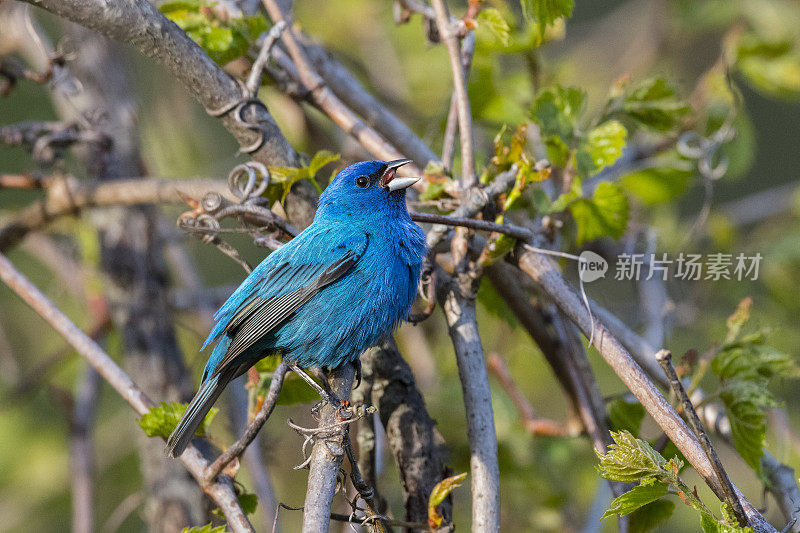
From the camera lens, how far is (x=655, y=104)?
315 centimetres

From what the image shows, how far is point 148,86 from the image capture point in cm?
654

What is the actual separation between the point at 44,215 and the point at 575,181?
272 centimetres

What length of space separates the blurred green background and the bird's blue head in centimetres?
54

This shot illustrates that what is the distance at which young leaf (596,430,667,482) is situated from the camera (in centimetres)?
199

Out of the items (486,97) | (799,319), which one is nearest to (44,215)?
(486,97)

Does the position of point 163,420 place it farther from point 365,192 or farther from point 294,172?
point 365,192

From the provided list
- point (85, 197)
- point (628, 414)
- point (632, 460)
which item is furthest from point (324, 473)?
point (85, 197)

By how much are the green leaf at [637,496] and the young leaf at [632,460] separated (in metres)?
0.04

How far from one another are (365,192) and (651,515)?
1693 mm

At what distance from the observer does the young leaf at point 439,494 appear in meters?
2.21

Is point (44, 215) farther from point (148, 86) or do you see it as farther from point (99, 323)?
point (148, 86)

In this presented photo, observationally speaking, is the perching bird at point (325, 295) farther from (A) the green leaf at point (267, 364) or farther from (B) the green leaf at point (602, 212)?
(B) the green leaf at point (602, 212)

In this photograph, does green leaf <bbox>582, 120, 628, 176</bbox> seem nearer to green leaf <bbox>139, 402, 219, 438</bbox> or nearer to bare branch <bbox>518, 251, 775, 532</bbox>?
bare branch <bbox>518, 251, 775, 532</bbox>

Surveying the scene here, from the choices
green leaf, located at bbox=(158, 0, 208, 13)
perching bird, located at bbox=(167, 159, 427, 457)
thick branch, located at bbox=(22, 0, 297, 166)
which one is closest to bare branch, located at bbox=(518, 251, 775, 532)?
perching bird, located at bbox=(167, 159, 427, 457)
